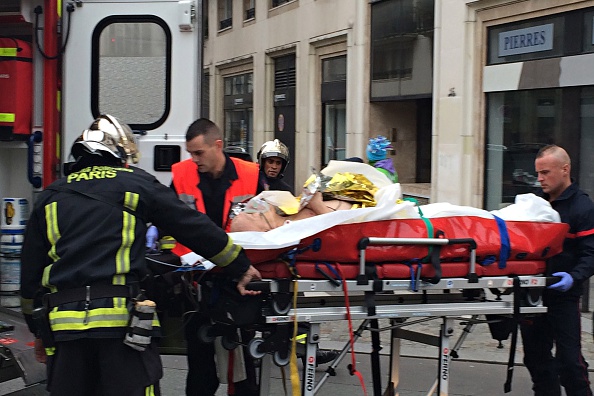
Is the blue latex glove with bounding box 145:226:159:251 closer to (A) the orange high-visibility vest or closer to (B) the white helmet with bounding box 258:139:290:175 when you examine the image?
(A) the orange high-visibility vest

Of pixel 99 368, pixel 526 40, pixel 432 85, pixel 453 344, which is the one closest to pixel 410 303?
pixel 99 368

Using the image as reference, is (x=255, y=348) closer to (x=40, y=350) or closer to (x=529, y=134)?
(x=40, y=350)

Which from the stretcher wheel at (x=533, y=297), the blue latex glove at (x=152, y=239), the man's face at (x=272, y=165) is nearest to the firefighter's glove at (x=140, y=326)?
the blue latex glove at (x=152, y=239)

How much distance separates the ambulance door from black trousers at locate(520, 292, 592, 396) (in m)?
2.68

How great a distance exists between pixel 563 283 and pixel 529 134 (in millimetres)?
7790

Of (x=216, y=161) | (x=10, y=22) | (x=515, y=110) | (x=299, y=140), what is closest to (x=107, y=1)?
(x=10, y=22)

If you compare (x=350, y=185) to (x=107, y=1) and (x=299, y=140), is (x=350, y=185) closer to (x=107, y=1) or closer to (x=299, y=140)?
(x=107, y=1)

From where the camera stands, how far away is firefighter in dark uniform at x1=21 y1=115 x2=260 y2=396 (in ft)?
12.2

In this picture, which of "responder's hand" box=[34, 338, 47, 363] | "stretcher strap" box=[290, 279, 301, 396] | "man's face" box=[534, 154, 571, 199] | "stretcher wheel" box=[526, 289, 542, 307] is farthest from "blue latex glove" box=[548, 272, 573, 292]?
"responder's hand" box=[34, 338, 47, 363]

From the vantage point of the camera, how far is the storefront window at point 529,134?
11.1m

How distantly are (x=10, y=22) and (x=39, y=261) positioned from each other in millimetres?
3064

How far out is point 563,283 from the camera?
16.1ft

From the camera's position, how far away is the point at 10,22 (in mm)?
6387

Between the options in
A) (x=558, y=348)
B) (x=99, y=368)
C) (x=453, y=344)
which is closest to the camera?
(x=99, y=368)
